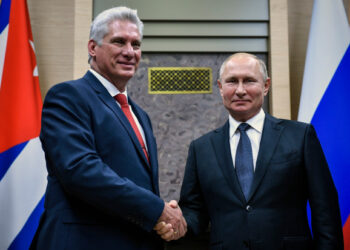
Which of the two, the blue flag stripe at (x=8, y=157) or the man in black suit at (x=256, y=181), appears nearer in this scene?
the man in black suit at (x=256, y=181)

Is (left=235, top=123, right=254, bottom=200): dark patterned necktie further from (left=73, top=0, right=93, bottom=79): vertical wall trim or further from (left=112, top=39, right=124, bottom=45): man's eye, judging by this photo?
(left=73, top=0, right=93, bottom=79): vertical wall trim

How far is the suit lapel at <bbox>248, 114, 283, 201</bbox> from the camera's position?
5.80 ft

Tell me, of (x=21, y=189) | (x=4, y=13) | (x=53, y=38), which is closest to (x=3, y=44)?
(x=4, y=13)

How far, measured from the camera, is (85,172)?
1372 millimetres

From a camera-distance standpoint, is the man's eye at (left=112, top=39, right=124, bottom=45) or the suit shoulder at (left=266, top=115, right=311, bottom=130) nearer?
the man's eye at (left=112, top=39, right=124, bottom=45)

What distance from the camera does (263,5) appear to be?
3.25 metres

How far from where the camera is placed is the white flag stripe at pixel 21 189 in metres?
2.60

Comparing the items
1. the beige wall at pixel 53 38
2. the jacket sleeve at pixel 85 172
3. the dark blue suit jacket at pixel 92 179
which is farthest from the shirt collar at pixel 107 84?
the beige wall at pixel 53 38

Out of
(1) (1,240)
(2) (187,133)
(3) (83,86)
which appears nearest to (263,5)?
(2) (187,133)

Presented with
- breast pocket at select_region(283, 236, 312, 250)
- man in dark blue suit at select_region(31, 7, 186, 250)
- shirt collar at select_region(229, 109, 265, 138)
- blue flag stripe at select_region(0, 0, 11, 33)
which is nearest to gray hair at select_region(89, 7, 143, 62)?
man in dark blue suit at select_region(31, 7, 186, 250)

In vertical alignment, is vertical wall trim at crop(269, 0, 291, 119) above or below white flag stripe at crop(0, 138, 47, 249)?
above

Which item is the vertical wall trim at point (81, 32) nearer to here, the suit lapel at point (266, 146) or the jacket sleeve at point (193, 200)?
the jacket sleeve at point (193, 200)

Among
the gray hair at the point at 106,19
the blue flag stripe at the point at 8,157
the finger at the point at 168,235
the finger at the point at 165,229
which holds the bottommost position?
the finger at the point at 168,235

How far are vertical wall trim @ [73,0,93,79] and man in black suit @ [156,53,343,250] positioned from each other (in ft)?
4.91
